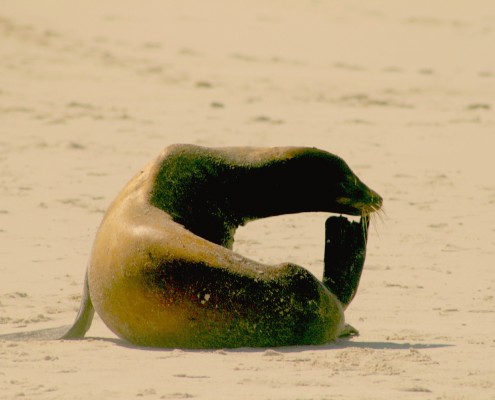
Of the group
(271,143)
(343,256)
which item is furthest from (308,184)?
(271,143)

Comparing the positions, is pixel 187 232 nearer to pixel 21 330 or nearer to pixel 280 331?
pixel 280 331

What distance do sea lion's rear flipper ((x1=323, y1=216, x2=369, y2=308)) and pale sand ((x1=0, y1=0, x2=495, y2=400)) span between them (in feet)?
0.83

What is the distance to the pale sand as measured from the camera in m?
5.79

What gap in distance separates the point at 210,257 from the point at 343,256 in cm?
89

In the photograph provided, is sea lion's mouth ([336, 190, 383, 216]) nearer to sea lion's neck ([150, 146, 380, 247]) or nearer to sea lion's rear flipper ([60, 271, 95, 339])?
sea lion's neck ([150, 146, 380, 247])

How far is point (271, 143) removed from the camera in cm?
1234

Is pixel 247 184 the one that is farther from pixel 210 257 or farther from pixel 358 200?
pixel 210 257

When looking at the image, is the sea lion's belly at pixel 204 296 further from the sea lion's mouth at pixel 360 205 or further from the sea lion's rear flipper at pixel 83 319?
the sea lion's mouth at pixel 360 205

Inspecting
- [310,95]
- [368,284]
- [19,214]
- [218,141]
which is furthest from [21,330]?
[310,95]

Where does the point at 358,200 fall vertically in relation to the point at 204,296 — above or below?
above

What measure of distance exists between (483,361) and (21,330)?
219 cm

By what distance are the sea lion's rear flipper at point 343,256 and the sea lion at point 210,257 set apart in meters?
0.08

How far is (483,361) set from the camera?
19.6ft

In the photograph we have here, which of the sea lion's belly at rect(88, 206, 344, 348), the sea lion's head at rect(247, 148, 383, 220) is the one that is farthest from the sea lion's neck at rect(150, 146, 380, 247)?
the sea lion's belly at rect(88, 206, 344, 348)
